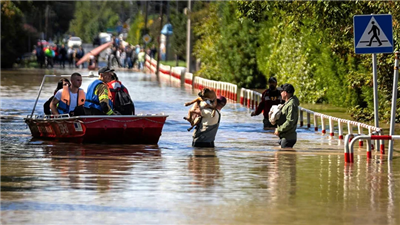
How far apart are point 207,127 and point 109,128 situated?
179 cm

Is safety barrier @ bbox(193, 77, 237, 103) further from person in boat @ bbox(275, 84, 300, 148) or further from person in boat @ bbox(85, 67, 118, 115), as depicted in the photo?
person in boat @ bbox(275, 84, 300, 148)

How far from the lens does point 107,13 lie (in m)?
192

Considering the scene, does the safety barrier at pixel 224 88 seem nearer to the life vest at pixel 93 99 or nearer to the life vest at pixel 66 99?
the life vest at pixel 66 99

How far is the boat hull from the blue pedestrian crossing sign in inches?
164

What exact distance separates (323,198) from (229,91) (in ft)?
79.2

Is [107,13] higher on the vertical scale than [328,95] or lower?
higher

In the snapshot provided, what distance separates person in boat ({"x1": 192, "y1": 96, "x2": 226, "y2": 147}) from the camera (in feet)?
58.9

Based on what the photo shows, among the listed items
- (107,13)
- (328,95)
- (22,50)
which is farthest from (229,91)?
(107,13)

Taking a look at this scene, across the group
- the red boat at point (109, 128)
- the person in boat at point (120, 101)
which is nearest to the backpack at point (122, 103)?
the person in boat at point (120, 101)

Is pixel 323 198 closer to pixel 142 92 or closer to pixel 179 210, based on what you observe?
pixel 179 210

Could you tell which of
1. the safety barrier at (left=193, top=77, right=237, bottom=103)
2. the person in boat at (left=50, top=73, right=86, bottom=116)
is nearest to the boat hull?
the person in boat at (left=50, top=73, right=86, bottom=116)

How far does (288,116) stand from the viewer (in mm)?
17500

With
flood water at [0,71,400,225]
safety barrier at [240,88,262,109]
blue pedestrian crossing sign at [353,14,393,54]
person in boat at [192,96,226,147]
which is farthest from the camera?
safety barrier at [240,88,262,109]

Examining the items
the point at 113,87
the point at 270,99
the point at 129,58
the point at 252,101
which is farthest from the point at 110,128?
the point at 129,58
